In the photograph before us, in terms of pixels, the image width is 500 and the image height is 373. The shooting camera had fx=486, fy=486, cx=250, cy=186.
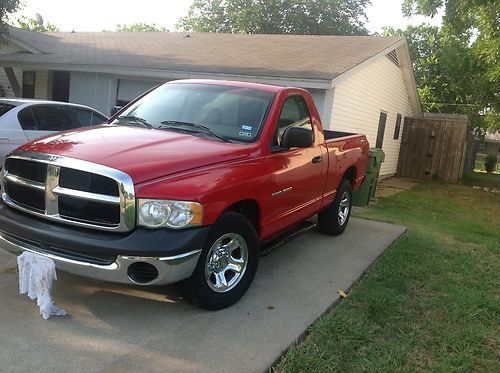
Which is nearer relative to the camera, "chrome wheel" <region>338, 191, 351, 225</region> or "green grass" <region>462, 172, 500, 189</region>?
"chrome wheel" <region>338, 191, 351, 225</region>

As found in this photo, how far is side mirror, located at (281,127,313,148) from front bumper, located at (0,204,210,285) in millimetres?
1445

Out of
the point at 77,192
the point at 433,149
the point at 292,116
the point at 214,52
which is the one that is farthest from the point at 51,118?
the point at 433,149

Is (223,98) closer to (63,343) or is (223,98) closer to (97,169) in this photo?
(97,169)

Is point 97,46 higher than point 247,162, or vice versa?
point 97,46

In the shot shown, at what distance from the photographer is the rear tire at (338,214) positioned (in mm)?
6594

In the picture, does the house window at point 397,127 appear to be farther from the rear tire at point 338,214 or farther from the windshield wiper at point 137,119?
the windshield wiper at point 137,119

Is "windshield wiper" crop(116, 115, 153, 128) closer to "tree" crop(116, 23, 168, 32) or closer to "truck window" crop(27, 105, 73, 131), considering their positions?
"truck window" crop(27, 105, 73, 131)

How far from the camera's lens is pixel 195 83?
522 cm

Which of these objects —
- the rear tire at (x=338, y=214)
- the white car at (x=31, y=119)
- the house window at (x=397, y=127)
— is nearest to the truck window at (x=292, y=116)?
the rear tire at (x=338, y=214)

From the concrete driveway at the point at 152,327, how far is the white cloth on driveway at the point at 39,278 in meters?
0.12

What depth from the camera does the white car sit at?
272 inches

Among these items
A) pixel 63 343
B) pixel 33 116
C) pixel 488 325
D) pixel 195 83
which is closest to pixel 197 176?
pixel 63 343

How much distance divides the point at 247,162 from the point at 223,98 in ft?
3.42

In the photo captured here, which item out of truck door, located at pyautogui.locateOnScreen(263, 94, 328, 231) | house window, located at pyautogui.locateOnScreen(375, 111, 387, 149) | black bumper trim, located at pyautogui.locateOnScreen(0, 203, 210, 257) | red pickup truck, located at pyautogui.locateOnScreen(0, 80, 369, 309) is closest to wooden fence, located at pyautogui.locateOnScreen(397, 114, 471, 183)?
house window, located at pyautogui.locateOnScreen(375, 111, 387, 149)
